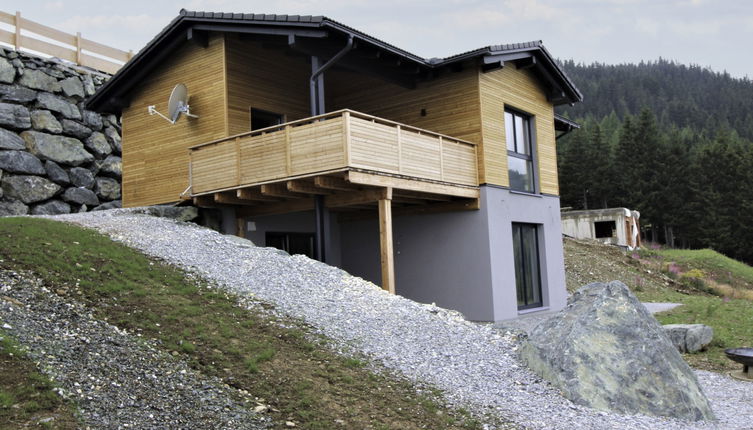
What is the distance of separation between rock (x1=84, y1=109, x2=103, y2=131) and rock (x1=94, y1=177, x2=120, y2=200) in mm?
2094

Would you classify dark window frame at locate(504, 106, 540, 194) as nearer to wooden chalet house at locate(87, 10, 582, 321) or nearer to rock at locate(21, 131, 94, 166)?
wooden chalet house at locate(87, 10, 582, 321)

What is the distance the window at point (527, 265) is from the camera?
57.7ft

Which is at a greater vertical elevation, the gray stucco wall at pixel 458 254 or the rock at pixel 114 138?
the rock at pixel 114 138

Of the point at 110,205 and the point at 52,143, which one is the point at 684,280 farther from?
the point at 52,143

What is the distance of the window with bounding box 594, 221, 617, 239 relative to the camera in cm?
3972

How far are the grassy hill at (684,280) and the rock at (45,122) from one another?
20.2 metres

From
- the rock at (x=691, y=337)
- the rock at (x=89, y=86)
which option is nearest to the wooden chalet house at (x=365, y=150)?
the rock at (x=691, y=337)

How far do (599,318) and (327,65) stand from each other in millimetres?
8177

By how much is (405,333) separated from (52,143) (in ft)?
61.7

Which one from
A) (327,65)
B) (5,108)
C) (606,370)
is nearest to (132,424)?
(606,370)

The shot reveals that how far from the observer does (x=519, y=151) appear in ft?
59.8

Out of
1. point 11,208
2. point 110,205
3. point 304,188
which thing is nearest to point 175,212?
point 304,188

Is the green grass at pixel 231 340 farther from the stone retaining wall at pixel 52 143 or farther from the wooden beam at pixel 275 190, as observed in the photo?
the stone retaining wall at pixel 52 143

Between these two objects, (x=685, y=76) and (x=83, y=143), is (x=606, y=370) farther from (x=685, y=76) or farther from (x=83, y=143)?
(x=685, y=76)
